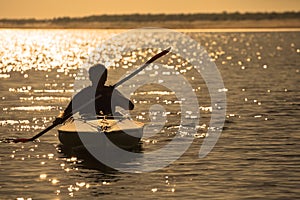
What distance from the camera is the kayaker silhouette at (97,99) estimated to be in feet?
95.8

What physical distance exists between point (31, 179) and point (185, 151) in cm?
590

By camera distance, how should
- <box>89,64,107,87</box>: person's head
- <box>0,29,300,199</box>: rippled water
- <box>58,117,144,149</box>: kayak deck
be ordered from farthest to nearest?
<box>89,64,107,87</box>: person's head < <box>58,117,144,149</box>: kayak deck < <box>0,29,300,199</box>: rippled water

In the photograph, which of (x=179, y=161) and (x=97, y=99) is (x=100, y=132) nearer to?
(x=97, y=99)

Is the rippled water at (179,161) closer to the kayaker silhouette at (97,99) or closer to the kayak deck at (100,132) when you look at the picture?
the kayak deck at (100,132)

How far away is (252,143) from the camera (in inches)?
1219

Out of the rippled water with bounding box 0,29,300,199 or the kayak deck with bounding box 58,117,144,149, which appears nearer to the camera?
the rippled water with bounding box 0,29,300,199

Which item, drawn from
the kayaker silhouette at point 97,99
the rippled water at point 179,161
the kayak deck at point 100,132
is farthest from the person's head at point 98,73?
the rippled water at point 179,161

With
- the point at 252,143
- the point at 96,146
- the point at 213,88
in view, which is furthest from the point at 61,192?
the point at 213,88

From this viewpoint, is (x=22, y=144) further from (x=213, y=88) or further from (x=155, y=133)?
(x=213, y=88)

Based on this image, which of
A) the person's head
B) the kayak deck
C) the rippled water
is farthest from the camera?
the person's head

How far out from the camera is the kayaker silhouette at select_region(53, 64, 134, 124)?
2920 centimetres

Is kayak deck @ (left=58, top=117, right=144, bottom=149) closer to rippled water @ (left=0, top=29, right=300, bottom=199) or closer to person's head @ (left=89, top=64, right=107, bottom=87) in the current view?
rippled water @ (left=0, top=29, right=300, bottom=199)

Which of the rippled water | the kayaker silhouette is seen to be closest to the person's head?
the kayaker silhouette

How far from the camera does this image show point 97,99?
29.2 metres
